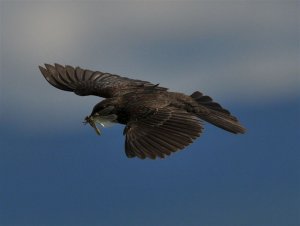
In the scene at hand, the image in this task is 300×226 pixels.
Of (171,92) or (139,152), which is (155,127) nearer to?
(139,152)

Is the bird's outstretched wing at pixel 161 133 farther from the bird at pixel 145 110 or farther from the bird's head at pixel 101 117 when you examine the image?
the bird's head at pixel 101 117

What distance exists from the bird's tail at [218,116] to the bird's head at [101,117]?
68.2 inches

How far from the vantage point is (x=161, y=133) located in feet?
44.5

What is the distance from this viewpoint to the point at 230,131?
49.6ft

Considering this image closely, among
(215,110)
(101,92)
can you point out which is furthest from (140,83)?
(215,110)

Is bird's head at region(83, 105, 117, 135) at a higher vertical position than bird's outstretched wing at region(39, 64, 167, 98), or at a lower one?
lower

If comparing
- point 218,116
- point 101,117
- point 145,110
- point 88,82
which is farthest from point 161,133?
point 88,82

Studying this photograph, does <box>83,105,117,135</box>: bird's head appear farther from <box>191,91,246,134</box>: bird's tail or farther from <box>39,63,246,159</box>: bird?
<box>191,91,246,134</box>: bird's tail

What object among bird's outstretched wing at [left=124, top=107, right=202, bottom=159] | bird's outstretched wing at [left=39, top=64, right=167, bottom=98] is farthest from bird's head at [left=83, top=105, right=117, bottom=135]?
bird's outstretched wing at [left=39, top=64, right=167, bottom=98]

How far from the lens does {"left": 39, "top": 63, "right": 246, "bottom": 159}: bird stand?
13.3 m

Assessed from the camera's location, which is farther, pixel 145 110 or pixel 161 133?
pixel 145 110

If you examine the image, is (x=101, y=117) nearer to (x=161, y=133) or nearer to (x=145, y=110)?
(x=145, y=110)

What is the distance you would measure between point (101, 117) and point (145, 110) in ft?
3.31

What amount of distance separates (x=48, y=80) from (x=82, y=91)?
1.06 meters
